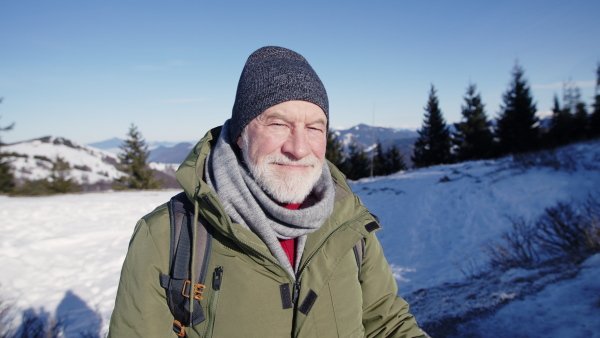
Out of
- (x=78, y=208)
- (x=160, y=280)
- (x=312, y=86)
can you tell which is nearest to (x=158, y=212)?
(x=160, y=280)

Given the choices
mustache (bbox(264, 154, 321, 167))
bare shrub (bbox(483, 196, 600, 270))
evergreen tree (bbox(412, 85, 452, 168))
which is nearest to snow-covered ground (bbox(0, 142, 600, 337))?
bare shrub (bbox(483, 196, 600, 270))

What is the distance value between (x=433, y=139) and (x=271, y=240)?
3206 centimetres

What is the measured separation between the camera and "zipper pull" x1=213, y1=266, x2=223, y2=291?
1272 mm

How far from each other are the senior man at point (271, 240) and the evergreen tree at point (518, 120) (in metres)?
28.5

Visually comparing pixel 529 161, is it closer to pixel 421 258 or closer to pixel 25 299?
pixel 421 258

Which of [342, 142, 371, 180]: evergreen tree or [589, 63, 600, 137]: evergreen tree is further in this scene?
[342, 142, 371, 180]: evergreen tree

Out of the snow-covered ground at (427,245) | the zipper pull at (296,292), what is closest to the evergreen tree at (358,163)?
the snow-covered ground at (427,245)

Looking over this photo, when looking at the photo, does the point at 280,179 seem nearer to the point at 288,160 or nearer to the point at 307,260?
the point at 288,160

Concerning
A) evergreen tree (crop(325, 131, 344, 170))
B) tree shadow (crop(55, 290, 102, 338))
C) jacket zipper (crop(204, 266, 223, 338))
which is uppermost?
evergreen tree (crop(325, 131, 344, 170))

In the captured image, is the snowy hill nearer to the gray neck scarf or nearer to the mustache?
the gray neck scarf

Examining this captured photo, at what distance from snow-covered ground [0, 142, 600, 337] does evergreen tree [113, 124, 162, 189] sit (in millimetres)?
18966

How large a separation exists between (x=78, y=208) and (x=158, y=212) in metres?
10.8

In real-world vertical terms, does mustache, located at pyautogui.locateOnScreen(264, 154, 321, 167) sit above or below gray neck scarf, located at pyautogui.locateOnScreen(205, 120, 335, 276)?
above

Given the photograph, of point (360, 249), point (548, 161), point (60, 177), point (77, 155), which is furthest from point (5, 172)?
point (77, 155)
